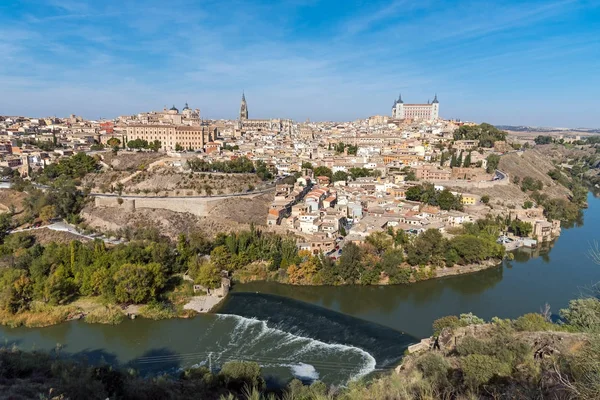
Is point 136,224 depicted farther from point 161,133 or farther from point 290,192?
point 161,133

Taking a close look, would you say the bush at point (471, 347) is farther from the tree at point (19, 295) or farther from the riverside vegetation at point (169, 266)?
the tree at point (19, 295)

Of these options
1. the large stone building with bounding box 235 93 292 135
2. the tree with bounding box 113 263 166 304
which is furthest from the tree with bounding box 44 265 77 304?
the large stone building with bounding box 235 93 292 135

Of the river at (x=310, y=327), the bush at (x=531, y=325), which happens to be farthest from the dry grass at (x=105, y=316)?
the bush at (x=531, y=325)

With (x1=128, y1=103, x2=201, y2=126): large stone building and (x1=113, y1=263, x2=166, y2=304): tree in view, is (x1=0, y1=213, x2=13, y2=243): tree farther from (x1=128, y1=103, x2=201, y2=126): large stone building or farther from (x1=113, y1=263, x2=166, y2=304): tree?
(x1=128, y1=103, x2=201, y2=126): large stone building

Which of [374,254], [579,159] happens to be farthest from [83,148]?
[579,159]

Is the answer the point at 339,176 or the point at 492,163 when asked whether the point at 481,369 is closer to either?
the point at 339,176

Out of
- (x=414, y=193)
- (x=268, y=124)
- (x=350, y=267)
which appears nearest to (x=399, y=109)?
(x=268, y=124)
